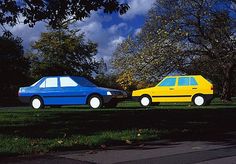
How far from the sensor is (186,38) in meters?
36.5

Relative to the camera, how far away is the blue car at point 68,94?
2270 cm

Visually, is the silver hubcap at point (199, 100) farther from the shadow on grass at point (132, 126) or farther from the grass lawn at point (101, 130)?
the shadow on grass at point (132, 126)

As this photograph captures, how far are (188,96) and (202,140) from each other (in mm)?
14888

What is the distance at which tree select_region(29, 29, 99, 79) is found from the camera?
5906 cm

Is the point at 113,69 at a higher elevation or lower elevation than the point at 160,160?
higher

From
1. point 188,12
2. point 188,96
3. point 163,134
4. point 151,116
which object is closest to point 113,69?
point 188,12

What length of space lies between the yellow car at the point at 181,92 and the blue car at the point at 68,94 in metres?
3.51

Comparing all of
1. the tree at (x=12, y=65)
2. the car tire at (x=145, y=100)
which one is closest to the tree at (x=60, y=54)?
the tree at (x=12, y=65)

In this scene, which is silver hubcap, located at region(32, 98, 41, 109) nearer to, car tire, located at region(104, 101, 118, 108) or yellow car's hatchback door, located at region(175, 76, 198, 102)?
car tire, located at region(104, 101, 118, 108)

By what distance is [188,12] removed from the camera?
119ft

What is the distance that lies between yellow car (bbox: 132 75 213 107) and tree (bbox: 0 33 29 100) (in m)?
24.7

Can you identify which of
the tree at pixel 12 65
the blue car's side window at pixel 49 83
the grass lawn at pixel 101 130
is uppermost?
the tree at pixel 12 65

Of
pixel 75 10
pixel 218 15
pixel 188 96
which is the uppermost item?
pixel 218 15

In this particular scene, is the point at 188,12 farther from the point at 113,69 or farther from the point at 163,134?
the point at 163,134
